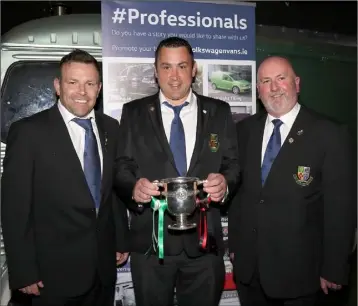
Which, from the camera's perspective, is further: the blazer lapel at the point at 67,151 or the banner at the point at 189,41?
the banner at the point at 189,41

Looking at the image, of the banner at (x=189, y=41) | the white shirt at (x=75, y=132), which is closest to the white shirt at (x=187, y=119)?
the white shirt at (x=75, y=132)

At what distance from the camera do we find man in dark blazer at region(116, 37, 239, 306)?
240 cm

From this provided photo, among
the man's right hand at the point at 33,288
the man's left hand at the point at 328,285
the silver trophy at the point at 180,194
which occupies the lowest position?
the man's left hand at the point at 328,285

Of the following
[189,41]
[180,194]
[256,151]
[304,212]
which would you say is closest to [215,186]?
[180,194]

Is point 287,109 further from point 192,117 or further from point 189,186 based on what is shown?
point 189,186

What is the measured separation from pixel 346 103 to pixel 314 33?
0.75 meters

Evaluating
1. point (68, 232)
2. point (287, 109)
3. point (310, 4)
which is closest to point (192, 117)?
point (287, 109)

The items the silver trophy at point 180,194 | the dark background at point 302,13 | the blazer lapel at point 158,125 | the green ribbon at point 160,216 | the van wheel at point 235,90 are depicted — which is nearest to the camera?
the silver trophy at point 180,194

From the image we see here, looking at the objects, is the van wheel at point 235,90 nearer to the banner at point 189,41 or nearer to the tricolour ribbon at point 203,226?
the banner at point 189,41

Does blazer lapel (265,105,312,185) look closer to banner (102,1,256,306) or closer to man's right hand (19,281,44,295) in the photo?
banner (102,1,256,306)

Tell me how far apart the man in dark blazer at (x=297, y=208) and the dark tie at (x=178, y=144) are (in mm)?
449

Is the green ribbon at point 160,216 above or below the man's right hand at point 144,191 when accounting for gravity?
below

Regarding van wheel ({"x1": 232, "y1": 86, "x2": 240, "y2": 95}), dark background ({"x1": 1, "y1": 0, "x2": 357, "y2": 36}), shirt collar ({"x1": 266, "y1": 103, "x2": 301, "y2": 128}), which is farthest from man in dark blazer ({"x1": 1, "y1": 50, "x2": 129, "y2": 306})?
dark background ({"x1": 1, "y1": 0, "x2": 357, "y2": 36})

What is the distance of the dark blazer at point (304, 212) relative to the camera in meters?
2.39
